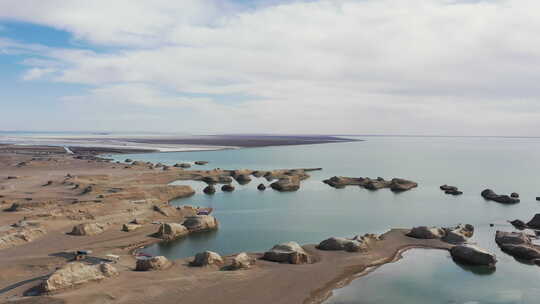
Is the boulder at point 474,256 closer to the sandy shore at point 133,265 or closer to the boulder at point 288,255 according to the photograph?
the sandy shore at point 133,265

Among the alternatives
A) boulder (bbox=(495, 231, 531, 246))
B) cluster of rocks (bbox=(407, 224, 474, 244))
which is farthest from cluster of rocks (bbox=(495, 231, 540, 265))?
cluster of rocks (bbox=(407, 224, 474, 244))

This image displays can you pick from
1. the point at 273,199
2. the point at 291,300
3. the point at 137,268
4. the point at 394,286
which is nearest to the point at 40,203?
the point at 137,268

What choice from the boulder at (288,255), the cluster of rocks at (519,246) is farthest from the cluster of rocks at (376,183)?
the boulder at (288,255)

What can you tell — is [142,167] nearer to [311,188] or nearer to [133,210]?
[311,188]

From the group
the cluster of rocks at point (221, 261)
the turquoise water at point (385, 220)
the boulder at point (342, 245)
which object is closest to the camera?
the turquoise water at point (385, 220)

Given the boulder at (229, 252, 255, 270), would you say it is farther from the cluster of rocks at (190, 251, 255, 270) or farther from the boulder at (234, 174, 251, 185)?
the boulder at (234, 174, 251, 185)

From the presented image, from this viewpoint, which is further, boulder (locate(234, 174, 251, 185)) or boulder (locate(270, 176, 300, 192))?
boulder (locate(234, 174, 251, 185))
